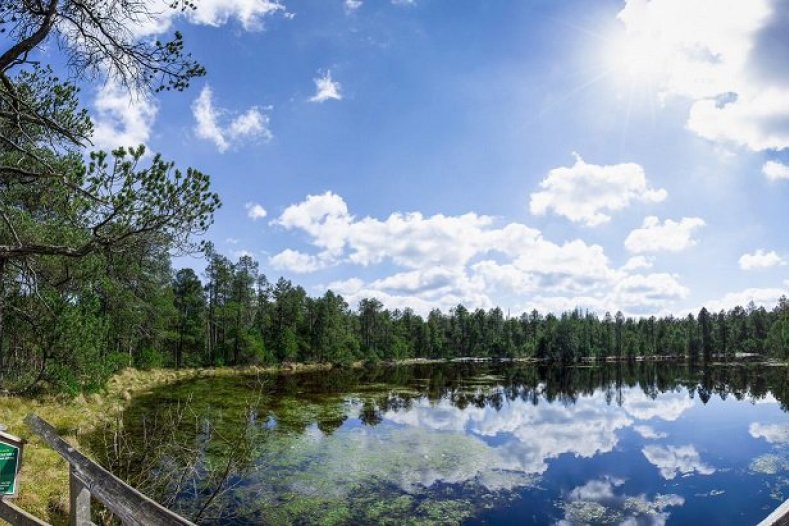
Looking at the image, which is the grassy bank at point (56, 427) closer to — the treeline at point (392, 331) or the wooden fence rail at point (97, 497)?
the wooden fence rail at point (97, 497)

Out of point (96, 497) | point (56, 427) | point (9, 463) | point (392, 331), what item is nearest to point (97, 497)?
point (96, 497)

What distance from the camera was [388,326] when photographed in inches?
4734

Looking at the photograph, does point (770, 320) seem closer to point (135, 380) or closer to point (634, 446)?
point (634, 446)

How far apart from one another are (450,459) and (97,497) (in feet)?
65.9

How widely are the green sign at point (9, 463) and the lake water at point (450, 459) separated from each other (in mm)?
4178

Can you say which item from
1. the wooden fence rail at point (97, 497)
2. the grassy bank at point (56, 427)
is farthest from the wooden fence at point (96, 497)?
the grassy bank at point (56, 427)

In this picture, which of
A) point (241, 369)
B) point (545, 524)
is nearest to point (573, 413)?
point (545, 524)

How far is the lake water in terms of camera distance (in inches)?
581

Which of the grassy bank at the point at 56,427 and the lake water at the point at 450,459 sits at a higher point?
the grassy bank at the point at 56,427

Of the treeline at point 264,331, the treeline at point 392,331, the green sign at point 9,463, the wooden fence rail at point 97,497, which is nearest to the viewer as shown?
the wooden fence rail at point 97,497

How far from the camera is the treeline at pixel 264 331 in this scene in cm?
2314

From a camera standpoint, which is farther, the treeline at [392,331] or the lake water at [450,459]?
the treeline at [392,331]

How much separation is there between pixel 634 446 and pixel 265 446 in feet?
63.2

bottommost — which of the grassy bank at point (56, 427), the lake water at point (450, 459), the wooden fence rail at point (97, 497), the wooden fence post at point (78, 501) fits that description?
the lake water at point (450, 459)
